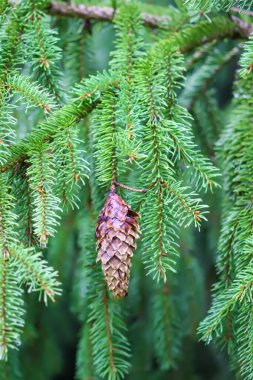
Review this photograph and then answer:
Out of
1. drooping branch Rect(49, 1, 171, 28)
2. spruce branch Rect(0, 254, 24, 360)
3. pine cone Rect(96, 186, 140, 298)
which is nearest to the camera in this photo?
spruce branch Rect(0, 254, 24, 360)

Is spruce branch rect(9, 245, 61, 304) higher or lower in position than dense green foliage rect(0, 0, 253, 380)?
lower

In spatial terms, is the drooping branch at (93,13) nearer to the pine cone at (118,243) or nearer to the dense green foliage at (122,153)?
the dense green foliage at (122,153)

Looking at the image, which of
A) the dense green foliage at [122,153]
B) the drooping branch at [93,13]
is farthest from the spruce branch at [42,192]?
the drooping branch at [93,13]

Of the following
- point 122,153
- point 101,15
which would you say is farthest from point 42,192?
point 101,15

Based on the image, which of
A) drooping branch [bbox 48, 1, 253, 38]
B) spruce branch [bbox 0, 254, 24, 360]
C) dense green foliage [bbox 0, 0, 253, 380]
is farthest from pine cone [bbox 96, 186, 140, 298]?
drooping branch [bbox 48, 1, 253, 38]

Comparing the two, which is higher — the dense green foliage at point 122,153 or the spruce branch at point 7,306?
the dense green foliage at point 122,153

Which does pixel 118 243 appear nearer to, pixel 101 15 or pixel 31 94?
pixel 31 94

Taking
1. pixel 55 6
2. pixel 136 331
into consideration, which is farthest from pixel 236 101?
pixel 136 331

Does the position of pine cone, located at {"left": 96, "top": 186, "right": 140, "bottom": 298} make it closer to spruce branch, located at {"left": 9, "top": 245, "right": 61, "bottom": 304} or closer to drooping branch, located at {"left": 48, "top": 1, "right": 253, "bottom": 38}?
spruce branch, located at {"left": 9, "top": 245, "right": 61, "bottom": 304}
